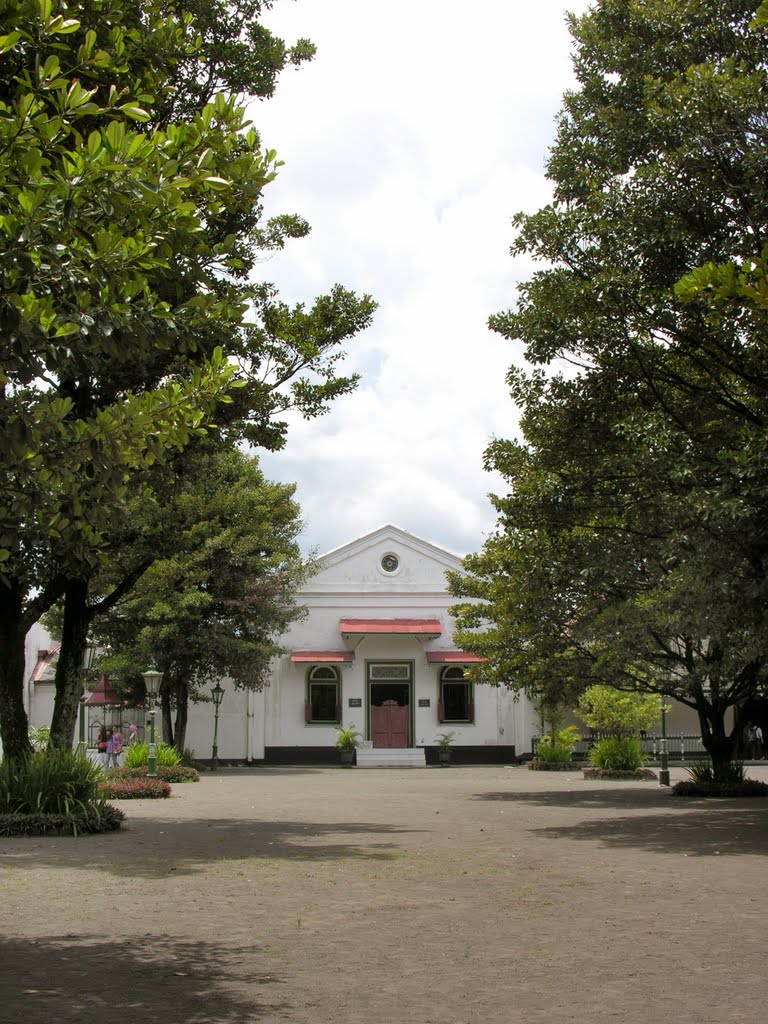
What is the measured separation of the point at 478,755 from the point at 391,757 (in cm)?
360

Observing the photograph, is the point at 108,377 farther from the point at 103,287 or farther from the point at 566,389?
the point at 103,287

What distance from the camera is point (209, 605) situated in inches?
1330

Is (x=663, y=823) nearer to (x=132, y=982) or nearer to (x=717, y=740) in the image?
(x=717, y=740)

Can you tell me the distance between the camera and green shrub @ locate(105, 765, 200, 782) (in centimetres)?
2509

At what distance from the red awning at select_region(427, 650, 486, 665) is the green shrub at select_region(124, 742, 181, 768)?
49.2ft

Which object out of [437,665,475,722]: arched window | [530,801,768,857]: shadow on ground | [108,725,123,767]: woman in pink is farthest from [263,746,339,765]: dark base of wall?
[530,801,768,857]: shadow on ground

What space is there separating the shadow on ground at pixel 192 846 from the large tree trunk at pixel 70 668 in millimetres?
1618

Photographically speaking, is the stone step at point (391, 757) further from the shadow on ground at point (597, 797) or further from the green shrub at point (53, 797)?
the green shrub at point (53, 797)

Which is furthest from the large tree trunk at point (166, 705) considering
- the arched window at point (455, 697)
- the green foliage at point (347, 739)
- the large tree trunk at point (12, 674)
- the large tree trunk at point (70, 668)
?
the large tree trunk at point (12, 674)

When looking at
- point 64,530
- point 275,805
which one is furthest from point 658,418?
point 275,805

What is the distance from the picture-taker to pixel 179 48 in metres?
8.70

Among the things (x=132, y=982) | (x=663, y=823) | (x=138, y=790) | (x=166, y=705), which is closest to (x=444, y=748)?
(x=166, y=705)

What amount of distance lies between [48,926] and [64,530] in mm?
3183

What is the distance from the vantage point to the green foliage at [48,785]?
1437 cm
